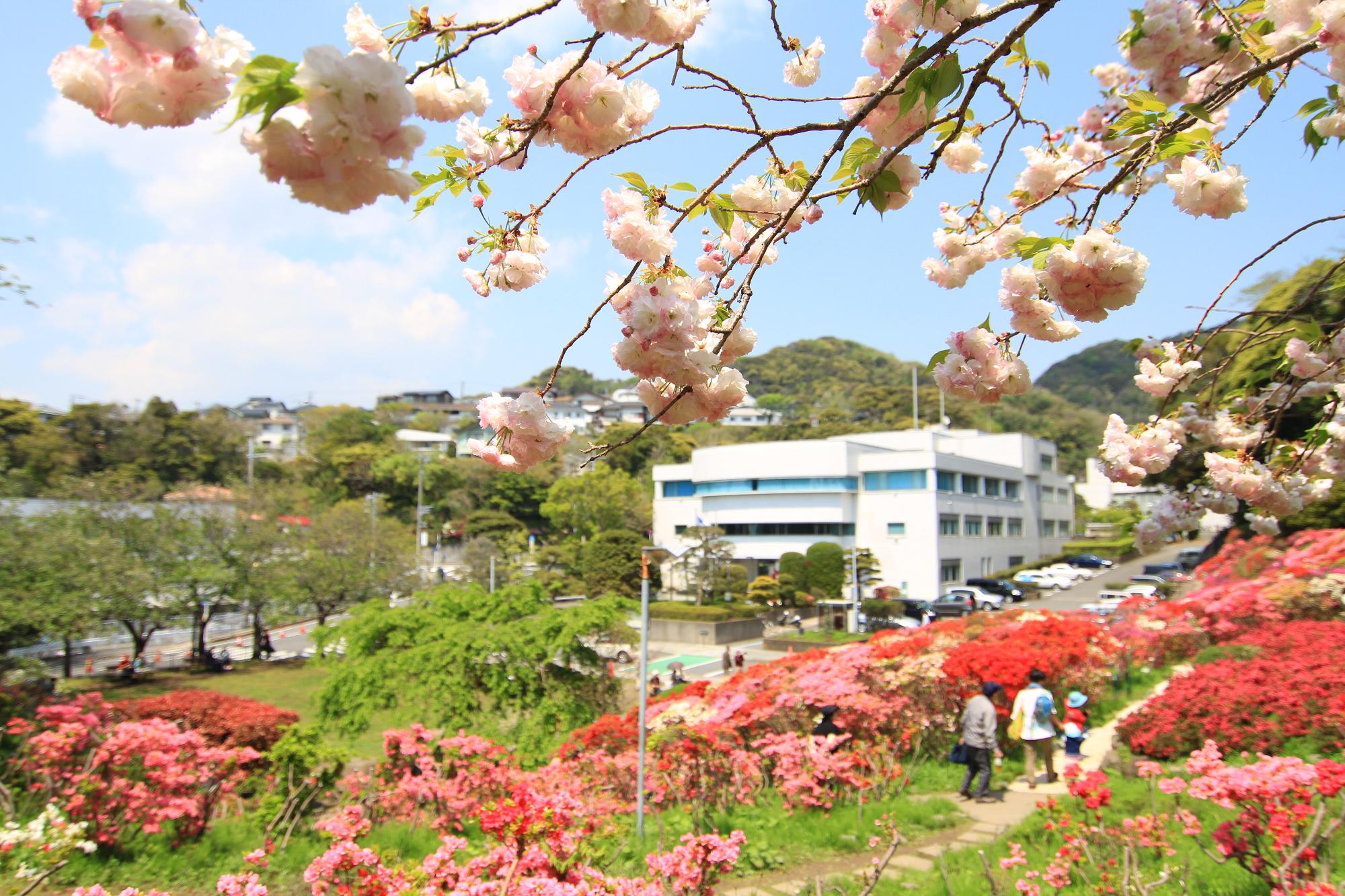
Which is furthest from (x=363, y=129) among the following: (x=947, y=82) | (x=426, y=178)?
(x=947, y=82)

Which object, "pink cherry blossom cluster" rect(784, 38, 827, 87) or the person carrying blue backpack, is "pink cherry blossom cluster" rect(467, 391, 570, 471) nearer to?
"pink cherry blossom cluster" rect(784, 38, 827, 87)

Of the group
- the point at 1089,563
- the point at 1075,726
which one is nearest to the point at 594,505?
the point at 1089,563

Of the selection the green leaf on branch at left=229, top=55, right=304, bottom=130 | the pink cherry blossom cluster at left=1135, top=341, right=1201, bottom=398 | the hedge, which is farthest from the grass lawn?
the green leaf on branch at left=229, top=55, right=304, bottom=130

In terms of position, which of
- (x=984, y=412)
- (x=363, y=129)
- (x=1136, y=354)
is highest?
(x=984, y=412)

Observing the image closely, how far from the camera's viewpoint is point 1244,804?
2.98m

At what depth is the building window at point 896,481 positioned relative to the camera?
92.7ft

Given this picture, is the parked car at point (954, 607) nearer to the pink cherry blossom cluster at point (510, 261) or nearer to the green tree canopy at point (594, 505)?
the green tree canopy at point (594, 505)

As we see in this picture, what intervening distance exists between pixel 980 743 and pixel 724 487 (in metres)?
25.2

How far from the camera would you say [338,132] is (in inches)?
33.3

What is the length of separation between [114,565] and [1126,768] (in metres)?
17.1

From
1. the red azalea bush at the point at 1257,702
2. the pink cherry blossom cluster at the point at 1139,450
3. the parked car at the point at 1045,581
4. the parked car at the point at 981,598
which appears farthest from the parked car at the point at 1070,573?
the pink cherry blossom cluster at the point at 1139,450

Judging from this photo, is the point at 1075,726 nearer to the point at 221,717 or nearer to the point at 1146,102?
the point at 1146,102

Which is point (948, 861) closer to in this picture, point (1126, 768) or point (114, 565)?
point (1126, 768)

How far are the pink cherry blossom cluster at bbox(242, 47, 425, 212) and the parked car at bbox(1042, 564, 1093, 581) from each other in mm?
33932
